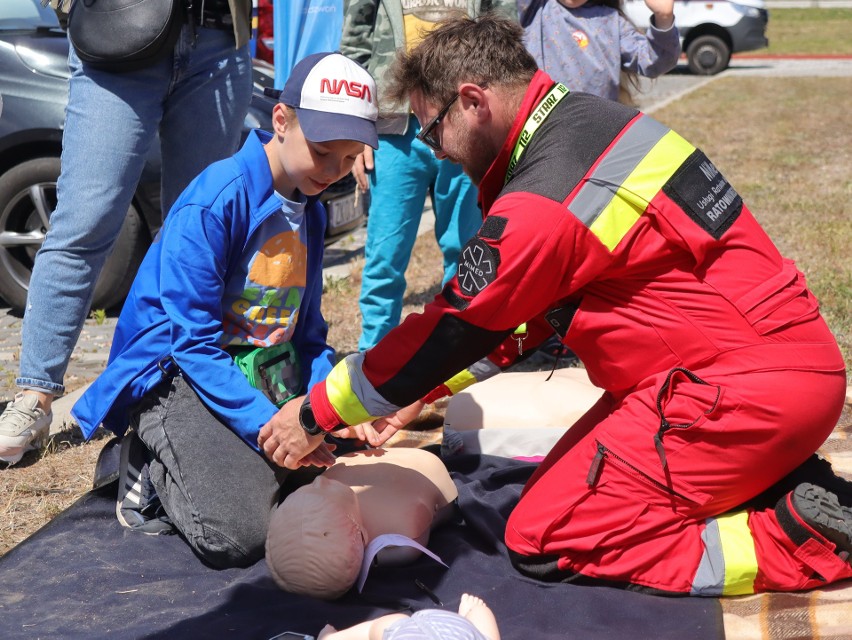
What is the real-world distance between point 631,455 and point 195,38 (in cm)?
210

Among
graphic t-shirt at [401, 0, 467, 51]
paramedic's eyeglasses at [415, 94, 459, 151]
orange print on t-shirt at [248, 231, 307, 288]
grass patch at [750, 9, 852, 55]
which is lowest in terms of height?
grass patch at [750, 9, 852, 55]

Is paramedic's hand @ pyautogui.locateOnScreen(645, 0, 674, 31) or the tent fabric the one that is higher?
paramedic's hand @ pyautogui.locateOnScreen(645, 0, 674, 31)

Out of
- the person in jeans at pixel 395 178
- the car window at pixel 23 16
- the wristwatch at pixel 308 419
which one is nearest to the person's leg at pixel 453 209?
the person in jeans at pixel 395 178

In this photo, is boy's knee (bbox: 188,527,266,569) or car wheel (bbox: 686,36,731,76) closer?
boy's knee (bbox: 188,527,266,569)

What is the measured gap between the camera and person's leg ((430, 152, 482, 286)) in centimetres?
453

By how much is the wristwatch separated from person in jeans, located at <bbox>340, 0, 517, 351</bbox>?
1.69 m

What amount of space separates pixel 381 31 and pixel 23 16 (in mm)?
2588

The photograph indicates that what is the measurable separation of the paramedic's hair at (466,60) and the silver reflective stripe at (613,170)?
0.31m

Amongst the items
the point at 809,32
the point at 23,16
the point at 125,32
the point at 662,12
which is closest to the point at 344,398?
the point at 125,32

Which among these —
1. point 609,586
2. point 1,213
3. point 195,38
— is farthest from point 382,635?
point 1,213

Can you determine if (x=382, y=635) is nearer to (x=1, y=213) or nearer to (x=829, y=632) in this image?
(x=829, y=632)

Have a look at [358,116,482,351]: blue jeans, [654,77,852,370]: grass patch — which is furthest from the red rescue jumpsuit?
[654,77,852,370]: grass patch

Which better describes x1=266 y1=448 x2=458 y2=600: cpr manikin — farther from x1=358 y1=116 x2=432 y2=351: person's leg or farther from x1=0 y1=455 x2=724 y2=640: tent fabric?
x1=358 y1=116 x2=432 y2=351: person's leg

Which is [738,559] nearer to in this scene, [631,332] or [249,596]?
[631,332]
